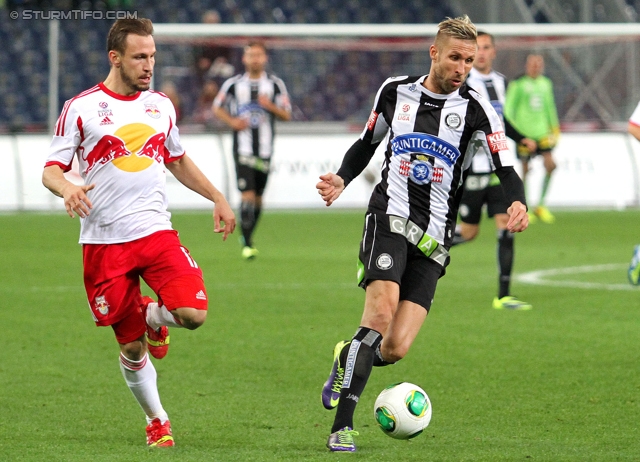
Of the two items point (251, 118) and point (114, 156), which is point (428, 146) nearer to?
point (114, 156)

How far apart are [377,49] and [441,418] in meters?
16.7

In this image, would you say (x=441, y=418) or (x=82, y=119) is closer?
(x=82, y=119)

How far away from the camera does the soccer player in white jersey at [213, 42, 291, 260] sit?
13562mm

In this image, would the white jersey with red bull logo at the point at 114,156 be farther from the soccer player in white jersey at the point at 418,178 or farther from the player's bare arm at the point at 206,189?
the soccer player in white jersey at the point at 418,178

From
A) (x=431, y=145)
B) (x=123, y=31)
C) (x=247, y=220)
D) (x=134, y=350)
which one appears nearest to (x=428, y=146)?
(x=431, y=145)

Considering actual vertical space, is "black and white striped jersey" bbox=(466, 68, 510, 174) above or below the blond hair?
below

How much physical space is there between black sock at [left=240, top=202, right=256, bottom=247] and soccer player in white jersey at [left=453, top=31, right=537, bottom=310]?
156 inches

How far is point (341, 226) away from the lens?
1758 centimetres

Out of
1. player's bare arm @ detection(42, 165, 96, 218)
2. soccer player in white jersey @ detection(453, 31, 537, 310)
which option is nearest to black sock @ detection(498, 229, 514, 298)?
soccer player in white jersey @ detection(453, 31, 537, 310)

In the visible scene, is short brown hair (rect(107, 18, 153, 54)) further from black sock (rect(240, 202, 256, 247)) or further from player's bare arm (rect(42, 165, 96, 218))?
black sock (rect(240, 202, 256, 247))

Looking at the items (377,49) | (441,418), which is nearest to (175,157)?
(441,418)

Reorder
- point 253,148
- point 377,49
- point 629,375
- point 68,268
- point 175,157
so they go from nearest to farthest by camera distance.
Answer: point 175,157 → point 629,375 → point 68,268 → point 253,148 → point 377,49

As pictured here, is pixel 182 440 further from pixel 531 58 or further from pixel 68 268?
pixel 531 58

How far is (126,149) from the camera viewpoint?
17.5 feet
